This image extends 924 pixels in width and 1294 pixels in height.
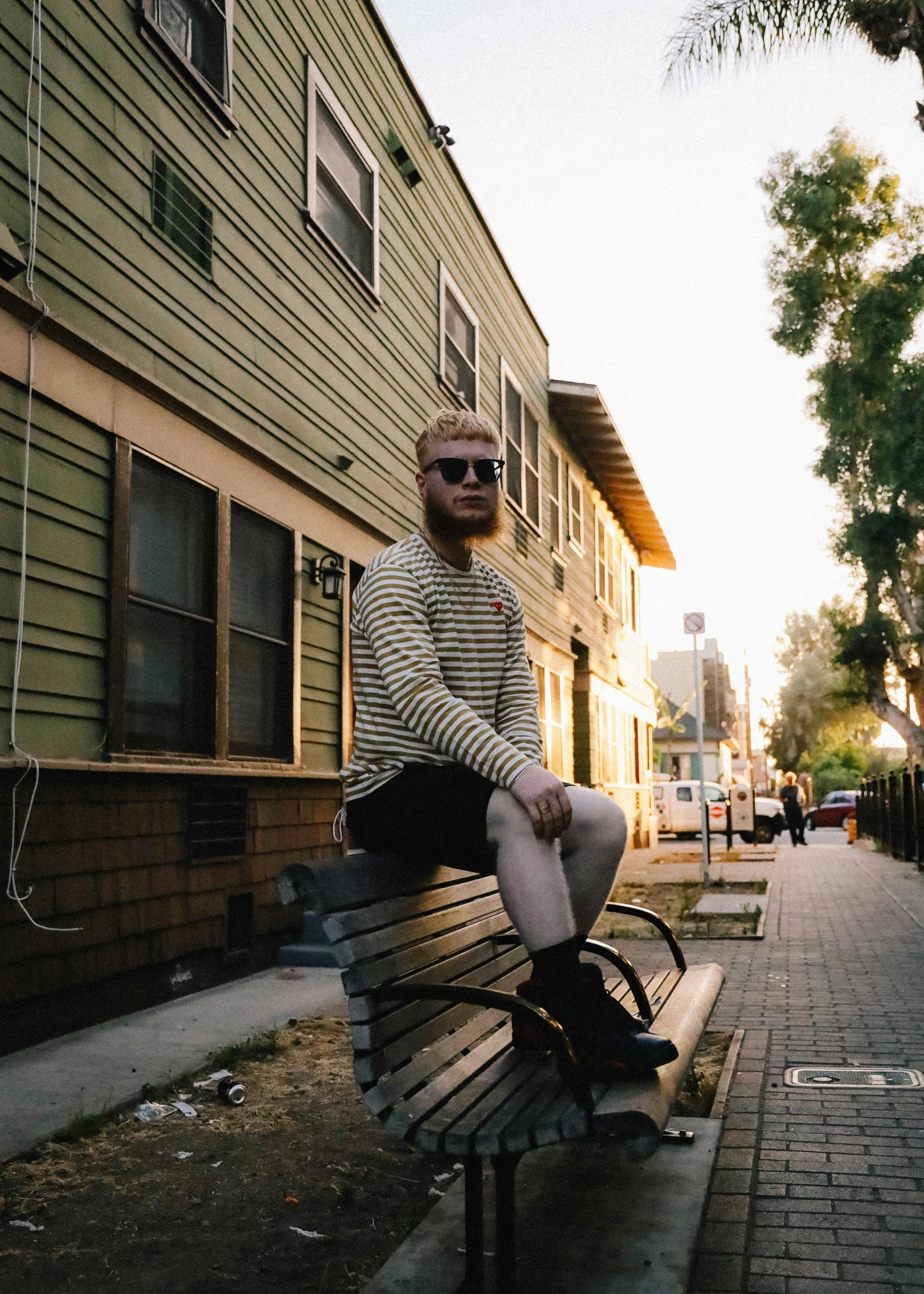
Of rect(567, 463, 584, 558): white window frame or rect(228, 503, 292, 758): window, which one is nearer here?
rect(228, 503, 292, 758): window

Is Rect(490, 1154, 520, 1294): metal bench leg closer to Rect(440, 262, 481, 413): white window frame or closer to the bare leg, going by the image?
the bare leg

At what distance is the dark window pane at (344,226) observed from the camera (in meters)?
9.26

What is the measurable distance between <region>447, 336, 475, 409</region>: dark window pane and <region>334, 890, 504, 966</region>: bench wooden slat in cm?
957

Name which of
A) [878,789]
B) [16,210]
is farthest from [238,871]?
[878,789]

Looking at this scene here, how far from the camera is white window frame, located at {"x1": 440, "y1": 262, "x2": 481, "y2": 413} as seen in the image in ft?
40.1

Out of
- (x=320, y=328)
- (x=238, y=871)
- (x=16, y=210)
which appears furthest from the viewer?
(x=320, y=328)

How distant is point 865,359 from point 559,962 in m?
31.6

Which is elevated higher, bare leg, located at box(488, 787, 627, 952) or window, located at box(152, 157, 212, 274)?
window, located at box(152, 157, 212, 274)

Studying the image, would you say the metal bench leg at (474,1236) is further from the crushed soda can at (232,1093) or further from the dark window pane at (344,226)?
the dark window pane at (344,226)

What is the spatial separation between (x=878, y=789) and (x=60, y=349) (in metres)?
20.5

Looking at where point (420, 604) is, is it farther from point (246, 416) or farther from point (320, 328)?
point (320, 328)

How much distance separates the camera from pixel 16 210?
5.31 metres

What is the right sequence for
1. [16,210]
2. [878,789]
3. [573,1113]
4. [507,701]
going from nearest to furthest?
1. [573,1113]
2. [507,701]
3. [16,210]
4. [878,789]

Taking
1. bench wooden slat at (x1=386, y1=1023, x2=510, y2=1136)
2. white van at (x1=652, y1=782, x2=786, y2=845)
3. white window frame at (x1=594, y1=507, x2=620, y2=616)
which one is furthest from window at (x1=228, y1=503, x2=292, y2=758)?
white van at (x1=652, y1=782, x2=786, y2=845)
